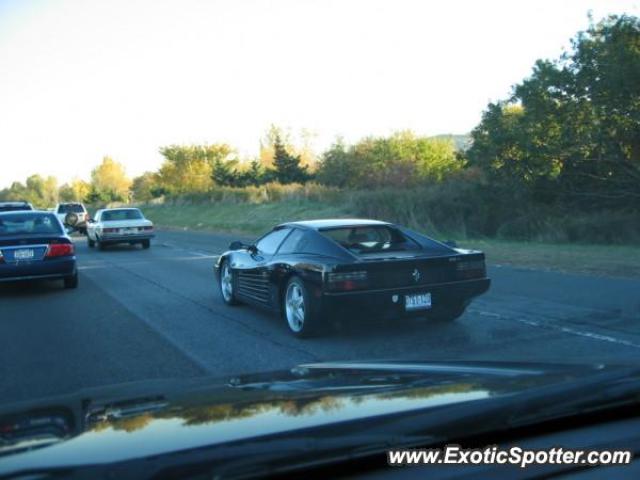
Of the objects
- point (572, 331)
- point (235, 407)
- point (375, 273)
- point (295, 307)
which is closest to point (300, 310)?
point (295, 307)

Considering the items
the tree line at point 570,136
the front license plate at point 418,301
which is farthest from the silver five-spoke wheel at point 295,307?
the tree line at point 570,136

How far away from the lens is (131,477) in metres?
2.07

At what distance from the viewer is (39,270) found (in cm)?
1227

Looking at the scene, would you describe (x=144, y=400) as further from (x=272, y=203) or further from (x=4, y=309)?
(x=272, y=203)

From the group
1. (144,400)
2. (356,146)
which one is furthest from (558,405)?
(356,146)

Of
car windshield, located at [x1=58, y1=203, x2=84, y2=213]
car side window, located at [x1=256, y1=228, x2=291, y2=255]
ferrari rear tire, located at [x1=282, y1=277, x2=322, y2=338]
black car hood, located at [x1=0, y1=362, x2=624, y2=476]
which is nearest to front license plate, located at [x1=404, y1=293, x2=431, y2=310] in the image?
ferrari rear tire, located at [x1=282, y1=277, x2=322, y2=338]

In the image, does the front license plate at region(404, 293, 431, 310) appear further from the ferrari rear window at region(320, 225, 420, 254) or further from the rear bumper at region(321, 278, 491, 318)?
the ferrari rear window at region(320, 225, 420, 254)

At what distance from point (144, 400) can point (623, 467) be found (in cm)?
211

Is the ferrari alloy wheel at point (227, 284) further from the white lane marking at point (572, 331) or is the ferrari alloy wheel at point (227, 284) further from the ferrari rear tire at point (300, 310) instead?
the white lane marking at point (572, 331)

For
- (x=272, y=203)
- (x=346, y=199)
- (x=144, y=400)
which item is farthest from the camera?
(x=272, y=203)

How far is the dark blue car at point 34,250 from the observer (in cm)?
1202

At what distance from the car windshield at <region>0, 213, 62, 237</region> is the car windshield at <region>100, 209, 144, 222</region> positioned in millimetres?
11566

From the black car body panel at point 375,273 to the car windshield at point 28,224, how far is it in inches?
240

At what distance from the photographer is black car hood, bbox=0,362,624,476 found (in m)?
2.34
